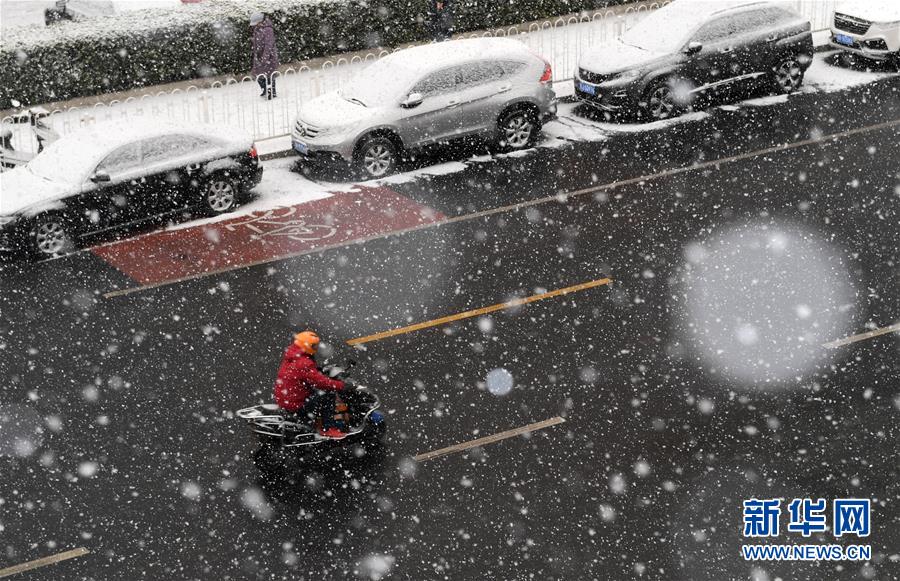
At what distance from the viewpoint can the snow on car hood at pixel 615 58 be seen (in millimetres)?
21016

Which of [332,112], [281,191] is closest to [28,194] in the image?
[281,191]

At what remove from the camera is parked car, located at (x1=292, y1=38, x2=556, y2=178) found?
19094mm

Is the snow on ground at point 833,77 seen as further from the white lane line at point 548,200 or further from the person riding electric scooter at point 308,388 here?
the person riding electric scooter at point 308,388

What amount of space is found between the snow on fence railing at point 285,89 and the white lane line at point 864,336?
10023mm

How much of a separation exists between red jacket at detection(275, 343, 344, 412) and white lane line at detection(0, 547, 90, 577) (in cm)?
216

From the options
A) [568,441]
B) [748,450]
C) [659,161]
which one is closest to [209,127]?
[659,161]

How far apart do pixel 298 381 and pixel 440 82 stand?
9.07 metres

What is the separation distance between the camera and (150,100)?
22234 millimetres

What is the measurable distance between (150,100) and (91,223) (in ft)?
19.2

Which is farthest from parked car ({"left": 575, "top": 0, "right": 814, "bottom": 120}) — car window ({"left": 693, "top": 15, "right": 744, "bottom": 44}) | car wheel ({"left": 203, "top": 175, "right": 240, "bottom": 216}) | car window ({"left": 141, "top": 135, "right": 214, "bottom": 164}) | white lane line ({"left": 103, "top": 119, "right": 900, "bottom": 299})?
car window ({"left": 141, "top": 135, "right": 214, "bottom": 164})

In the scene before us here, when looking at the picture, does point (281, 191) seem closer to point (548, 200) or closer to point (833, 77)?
point (548, 200)

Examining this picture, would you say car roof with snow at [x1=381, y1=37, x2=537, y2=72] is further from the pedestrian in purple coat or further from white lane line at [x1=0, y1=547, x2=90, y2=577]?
white lane line at [x1=0, y1=547, x2=90, y2=577]

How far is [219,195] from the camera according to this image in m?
17.9

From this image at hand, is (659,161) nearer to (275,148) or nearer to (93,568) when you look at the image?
(275,148)
